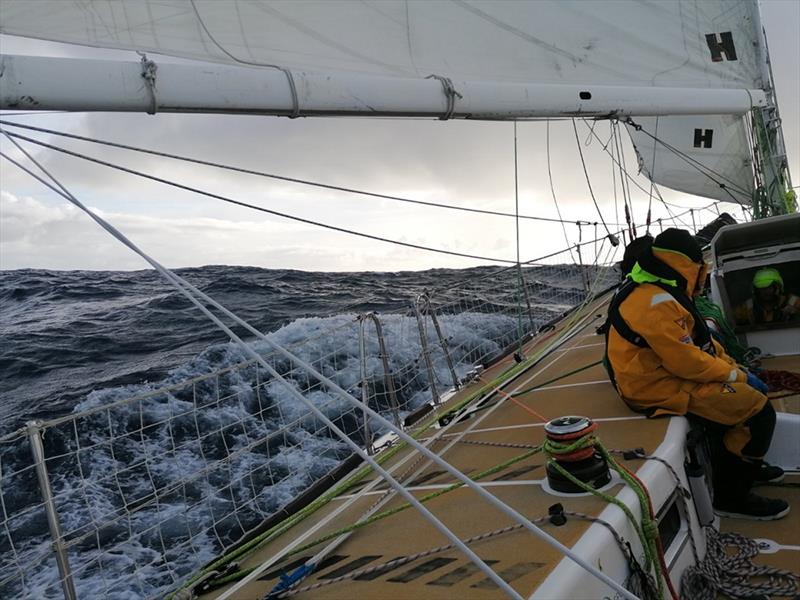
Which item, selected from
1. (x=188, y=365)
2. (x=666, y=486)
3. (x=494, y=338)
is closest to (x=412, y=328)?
(x=494, y=338)

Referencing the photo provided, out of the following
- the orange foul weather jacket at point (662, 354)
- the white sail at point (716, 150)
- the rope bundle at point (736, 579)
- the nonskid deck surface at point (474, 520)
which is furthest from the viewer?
the white sail at point (716, 150)

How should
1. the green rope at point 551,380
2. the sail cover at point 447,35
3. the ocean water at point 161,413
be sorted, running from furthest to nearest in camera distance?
the green rope at point 551,380 < the ocean water at point 161,413 < the sail cover at point 447,35

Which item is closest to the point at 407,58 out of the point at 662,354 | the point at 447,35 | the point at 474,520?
the point at 447,35

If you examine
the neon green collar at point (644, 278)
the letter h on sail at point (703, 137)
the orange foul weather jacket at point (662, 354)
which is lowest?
the orange foul weather jacket at point (662, 354)

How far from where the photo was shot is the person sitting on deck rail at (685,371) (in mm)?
2350

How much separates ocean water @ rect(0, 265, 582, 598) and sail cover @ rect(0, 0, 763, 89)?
4.66 feet

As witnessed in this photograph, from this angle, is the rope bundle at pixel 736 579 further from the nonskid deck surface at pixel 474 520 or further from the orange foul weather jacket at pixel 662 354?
the orange foul weather jacket at pixel 662 354

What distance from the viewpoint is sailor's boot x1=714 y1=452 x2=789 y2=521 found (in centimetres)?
238

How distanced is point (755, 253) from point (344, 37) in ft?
10.3

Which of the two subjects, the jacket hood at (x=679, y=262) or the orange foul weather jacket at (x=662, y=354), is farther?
the jacket hood at (x=679, y=262)

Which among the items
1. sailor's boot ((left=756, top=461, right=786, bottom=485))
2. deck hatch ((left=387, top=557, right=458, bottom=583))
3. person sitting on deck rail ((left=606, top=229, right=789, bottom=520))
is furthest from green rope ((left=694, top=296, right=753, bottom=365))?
deck hatch ((left=387, top=557, right=458, bottom=583))

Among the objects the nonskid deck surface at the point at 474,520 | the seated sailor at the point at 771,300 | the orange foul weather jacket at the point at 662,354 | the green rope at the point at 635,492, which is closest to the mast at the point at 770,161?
the seated sailor at the point at 771,300

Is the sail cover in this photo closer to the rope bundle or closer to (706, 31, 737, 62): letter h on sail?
(706, 31, 737, 62): letter h on sail

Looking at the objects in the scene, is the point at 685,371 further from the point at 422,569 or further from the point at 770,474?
the point at 422,569
